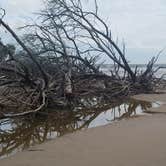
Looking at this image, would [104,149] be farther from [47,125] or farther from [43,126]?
[47,125]

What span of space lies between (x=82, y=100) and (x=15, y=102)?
4037 mm

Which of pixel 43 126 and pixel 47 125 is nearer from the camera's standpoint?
pixel 43 126

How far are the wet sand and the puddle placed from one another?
0.72 m

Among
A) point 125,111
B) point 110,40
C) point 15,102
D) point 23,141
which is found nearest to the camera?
point 23,141

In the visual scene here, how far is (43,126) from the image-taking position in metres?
10.4

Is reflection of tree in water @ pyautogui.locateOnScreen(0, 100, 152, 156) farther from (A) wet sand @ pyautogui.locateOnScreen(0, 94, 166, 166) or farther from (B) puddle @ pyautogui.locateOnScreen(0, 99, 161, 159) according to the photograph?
(A) wet sand @ pyautogui.locateOnScreen(0, 94, 166, 166)

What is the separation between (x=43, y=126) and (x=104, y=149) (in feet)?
12.4

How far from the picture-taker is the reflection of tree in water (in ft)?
27.7

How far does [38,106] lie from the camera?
12.3 meters

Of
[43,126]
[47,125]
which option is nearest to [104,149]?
[43,126]

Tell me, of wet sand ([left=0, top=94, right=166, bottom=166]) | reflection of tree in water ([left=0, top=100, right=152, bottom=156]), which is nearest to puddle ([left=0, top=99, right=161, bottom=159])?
reflection of tree in water ([left=0, top=100, right=152, bottom=156])

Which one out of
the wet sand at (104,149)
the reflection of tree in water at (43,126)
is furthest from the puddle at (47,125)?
the wet sand at (104,149)

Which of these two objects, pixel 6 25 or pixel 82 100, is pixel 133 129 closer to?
pixel 6 25

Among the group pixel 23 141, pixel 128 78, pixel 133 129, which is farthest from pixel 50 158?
pixel 128 78
